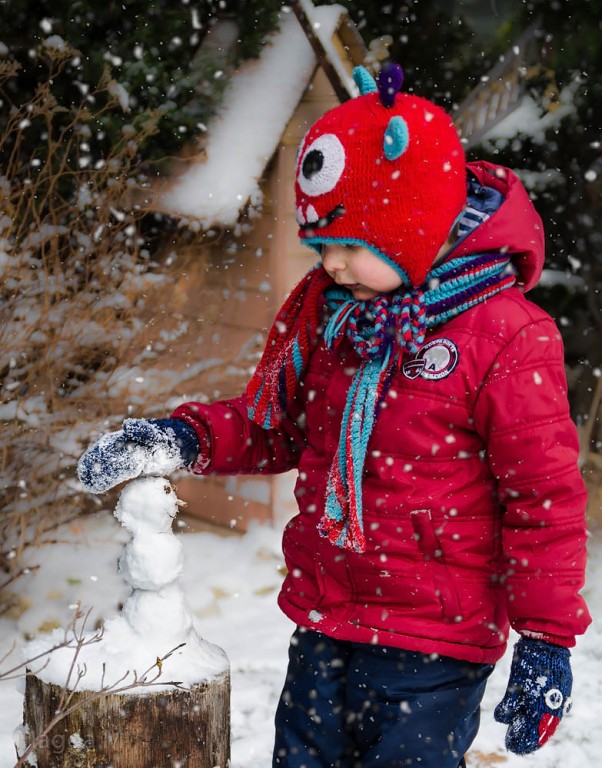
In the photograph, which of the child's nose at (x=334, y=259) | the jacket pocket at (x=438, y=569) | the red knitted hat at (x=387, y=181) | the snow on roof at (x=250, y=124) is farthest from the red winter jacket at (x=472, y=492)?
the snow on roof at (x=250, y=124)

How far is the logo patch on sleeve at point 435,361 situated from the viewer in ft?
6.62

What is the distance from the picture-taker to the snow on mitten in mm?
1909

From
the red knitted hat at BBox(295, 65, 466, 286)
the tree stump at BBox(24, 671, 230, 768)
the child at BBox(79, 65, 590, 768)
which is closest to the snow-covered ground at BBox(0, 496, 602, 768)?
the tree stump at BBox(24, 671, 230, 768)

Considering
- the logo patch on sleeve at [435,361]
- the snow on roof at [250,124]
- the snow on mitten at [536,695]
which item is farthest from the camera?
the snow on roof at [250,124]

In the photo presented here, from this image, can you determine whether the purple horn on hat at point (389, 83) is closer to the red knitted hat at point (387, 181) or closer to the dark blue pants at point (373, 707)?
the red knitted hat at point (387, 181)

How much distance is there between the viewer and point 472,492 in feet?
6.82

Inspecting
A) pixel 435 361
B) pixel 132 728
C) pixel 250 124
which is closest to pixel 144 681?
pixel 132 728

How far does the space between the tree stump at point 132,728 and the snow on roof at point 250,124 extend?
2959mm

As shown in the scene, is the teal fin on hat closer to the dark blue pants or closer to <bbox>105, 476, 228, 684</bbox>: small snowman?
<bbox>105, 476, 228, 684</bbox>: small snowman

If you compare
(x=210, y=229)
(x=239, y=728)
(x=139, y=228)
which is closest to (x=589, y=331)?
(x=210, y=229)

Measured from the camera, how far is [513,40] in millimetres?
6668

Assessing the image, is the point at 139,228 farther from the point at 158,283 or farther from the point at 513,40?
the point at 513,40

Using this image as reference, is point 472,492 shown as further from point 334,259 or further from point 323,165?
point 323,165

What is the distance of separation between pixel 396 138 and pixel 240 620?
3.13 metres
